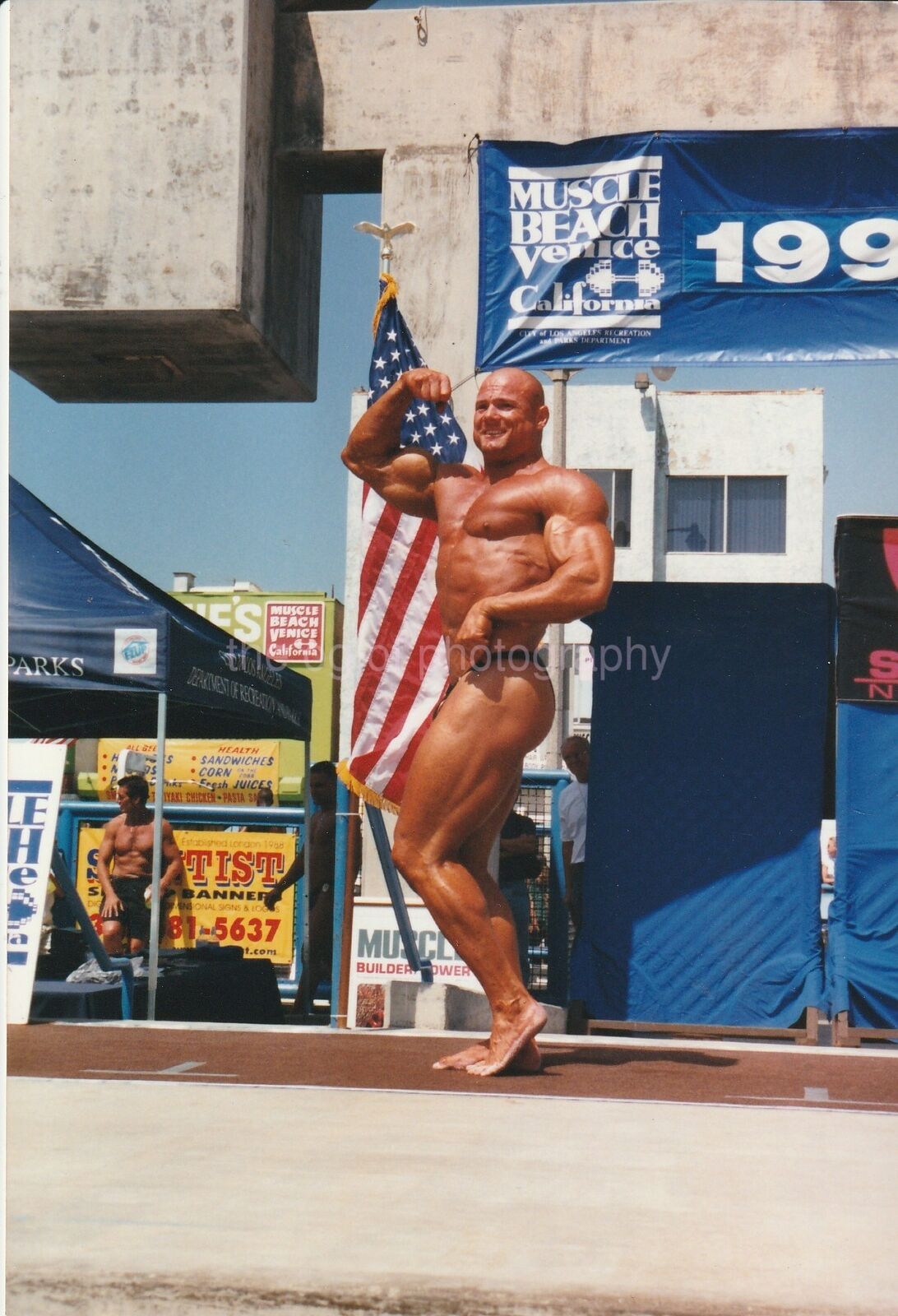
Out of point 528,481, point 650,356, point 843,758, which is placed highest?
point 650,356

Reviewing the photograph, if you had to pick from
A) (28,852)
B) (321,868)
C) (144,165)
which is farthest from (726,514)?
(28,852)

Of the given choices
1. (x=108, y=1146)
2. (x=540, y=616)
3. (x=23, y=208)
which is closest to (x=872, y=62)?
(x=23, y=208)

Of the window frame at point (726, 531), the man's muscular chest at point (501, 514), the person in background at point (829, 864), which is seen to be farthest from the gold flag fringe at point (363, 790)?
the window frame at point (726, 531)

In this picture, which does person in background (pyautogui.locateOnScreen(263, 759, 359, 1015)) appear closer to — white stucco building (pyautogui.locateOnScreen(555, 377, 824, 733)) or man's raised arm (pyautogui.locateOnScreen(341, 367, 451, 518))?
man's raised arm (pyautogui.locateOnScreen(341, 367, 451, 518))

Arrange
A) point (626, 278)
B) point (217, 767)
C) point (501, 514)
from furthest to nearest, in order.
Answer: point (217, 767)
point (626, 278)
point (501, 514)

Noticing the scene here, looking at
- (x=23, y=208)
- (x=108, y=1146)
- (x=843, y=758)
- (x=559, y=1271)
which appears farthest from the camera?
(x=23, y=208)

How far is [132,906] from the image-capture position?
10.5m

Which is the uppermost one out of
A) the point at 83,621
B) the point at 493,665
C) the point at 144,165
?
the point at 144,165

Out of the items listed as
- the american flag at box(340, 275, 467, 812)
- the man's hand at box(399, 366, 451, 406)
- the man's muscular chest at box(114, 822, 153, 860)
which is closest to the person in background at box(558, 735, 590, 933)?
the american flag at box(340, 275, 467, 812)

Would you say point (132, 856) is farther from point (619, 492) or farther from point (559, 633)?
point (619, 492)

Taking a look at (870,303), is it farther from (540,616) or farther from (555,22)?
(540,616)

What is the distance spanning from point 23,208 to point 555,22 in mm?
3320

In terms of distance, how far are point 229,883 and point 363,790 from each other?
15.0ft

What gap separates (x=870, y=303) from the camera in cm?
835
